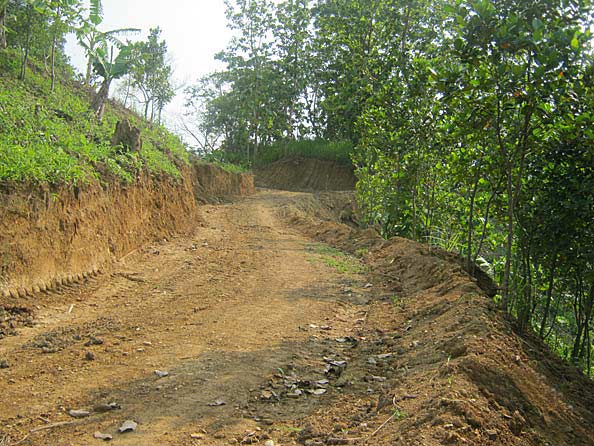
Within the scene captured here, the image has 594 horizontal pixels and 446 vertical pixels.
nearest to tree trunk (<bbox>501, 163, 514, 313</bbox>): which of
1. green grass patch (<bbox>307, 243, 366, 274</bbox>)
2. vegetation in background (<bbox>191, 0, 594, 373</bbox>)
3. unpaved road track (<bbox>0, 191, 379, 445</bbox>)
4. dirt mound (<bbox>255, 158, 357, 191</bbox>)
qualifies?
vegetation in background (<bbox>191, 0, 594, 373</bbox>)

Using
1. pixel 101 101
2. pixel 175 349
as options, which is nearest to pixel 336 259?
pixel 175 349

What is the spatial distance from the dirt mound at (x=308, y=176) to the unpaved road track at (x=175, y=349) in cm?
2919

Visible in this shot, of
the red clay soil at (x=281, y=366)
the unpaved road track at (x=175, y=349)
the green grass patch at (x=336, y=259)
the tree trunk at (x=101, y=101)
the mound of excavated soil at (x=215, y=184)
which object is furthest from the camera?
the mound of excavated soil at (x=215, y=184)

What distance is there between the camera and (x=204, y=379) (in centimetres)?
523

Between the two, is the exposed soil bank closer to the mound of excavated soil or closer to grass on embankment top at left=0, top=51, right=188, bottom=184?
grass on embankment top at left=0, top=51, right=188, bottom=184

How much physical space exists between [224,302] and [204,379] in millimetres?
3159

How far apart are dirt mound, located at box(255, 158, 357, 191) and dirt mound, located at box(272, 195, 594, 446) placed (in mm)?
31504

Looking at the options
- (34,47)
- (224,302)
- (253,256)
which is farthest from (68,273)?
(34,47)

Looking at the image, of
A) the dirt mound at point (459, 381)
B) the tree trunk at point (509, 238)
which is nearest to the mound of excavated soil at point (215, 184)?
the dirt mound at point (459, 381)

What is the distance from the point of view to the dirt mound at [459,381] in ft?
13.1

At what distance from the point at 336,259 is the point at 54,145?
6550 mm

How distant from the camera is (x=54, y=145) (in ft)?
34.2

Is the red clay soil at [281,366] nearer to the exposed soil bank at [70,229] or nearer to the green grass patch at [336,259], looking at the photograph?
the exposed soil bank at [70,229]

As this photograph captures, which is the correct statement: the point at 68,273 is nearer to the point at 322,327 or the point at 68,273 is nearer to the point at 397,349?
the point at 322,327
